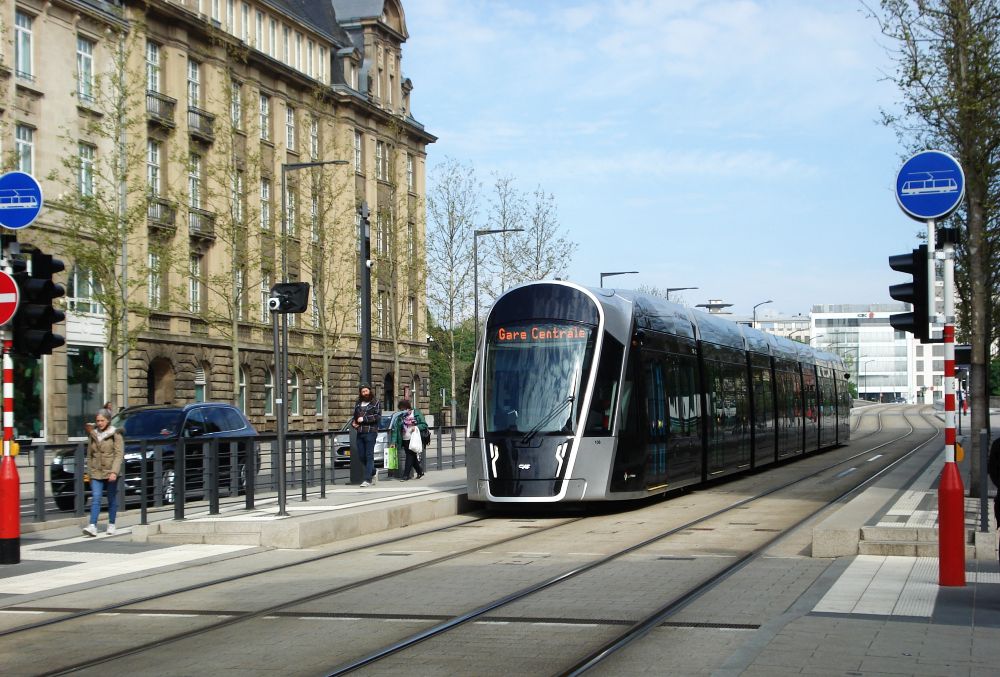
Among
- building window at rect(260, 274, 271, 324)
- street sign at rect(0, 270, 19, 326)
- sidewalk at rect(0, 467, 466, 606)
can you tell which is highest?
building window at rect(260, 274, 271, 324)

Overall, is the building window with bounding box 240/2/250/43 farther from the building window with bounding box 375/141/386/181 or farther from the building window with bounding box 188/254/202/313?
the building window with bounding box 375/141/386/181

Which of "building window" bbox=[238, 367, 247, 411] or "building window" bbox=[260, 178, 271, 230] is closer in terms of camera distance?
"building window" bbox=[238, 367, 247, 411]

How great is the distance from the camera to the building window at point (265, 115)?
57281 millimetres

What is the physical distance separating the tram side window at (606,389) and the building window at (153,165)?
31857mm

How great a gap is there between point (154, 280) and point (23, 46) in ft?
25.5

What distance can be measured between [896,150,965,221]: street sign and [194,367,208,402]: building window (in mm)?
42504

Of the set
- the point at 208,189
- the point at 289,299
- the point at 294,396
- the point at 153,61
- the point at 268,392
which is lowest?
the point at 294,396

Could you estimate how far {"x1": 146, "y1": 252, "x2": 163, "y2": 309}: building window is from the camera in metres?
34.1

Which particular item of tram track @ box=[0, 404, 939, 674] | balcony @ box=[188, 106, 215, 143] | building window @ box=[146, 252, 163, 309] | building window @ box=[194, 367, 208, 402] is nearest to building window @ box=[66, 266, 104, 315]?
building window @ box=[146, 252, 163, 309]

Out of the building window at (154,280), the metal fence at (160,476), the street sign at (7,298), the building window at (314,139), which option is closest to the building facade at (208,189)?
the building window at (154,280)

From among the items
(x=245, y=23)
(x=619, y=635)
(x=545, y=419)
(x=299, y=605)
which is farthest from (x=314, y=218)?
(x=619, y=635)

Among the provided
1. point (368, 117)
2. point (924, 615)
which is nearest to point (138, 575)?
point (924, 615)

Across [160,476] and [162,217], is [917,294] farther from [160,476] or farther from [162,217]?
[162,217]

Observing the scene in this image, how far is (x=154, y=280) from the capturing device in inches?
1564
